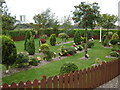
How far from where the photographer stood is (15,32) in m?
24.5

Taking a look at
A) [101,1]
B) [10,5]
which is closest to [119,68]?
[101,1]

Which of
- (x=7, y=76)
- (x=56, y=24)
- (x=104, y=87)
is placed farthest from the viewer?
(x=56, y=24)

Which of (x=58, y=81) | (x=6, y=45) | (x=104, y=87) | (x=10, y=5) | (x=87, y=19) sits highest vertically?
(x=10, y=5)

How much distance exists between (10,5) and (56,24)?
9102 millimetres

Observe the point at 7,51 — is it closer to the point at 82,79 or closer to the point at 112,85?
the point at 82,79

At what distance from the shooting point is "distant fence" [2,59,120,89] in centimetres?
424

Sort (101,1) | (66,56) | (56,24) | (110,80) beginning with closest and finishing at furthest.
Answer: (110,80)
(66,56)
(101,1)
(56,24)

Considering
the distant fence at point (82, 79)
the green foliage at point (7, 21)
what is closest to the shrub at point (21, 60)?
the distant fence at point (82, 79)

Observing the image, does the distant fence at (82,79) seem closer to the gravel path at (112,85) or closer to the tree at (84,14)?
the gravel path at (112,85)

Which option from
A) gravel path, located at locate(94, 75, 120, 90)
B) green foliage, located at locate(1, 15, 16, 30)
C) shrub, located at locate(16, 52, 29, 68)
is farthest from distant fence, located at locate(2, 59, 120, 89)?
green foliage, located at locate(1, 15, 16, 30)

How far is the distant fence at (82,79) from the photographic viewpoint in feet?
13.9

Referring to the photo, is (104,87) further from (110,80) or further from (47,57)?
(47,57)

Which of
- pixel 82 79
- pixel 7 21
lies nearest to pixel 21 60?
pixel 82 79

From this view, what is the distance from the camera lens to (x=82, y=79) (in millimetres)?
5367
